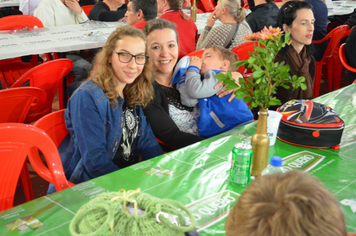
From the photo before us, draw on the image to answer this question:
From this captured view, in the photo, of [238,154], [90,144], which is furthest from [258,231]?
[90,144]

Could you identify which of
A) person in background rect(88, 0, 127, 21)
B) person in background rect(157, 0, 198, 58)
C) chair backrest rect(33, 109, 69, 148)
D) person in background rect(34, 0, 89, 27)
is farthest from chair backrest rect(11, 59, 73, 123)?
person in background rect(88, 0, 127, 21)

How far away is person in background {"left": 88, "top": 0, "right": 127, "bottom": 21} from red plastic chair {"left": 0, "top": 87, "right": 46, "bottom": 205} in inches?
104

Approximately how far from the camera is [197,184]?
1.50m

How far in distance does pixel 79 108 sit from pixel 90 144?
0.17m

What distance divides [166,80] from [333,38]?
9.45 ft

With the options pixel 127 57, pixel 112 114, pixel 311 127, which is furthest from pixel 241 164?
pixel 127 57

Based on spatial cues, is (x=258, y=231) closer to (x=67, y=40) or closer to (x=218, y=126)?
(x=218, y=126)

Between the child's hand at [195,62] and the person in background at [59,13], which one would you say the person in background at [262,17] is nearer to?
the person in background at [59,13]

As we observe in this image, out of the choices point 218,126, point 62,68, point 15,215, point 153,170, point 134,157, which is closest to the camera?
point 15,215

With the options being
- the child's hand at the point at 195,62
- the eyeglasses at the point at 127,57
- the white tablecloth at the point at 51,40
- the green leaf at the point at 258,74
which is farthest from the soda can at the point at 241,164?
the white tablecloth at the point at 51,40

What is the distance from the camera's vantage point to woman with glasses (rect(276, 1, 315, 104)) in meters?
2.95

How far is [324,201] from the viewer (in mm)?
636

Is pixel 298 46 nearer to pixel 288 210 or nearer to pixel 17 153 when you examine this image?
pixel 17 153

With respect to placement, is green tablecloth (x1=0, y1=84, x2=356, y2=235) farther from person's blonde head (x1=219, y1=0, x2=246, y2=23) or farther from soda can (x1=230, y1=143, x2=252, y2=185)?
person's blonde head (x1=219, y1=0, x2=246, y2=23)
